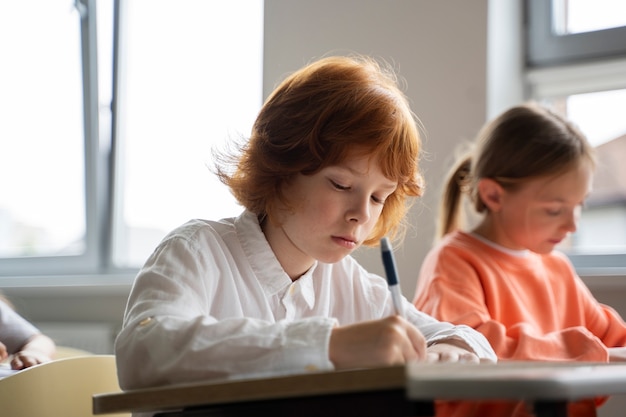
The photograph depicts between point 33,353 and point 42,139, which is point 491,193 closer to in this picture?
point 33,353

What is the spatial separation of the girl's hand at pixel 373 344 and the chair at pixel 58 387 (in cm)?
61

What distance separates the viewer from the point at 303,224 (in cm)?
135

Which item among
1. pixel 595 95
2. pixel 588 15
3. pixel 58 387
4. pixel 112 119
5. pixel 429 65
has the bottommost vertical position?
pixel 58 387

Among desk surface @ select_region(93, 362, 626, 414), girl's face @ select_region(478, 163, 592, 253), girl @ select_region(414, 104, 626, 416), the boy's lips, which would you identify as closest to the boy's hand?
the boy's lips

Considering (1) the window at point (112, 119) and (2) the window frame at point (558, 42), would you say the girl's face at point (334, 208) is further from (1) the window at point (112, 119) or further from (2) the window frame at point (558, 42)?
(1) the window at point (112, 119)

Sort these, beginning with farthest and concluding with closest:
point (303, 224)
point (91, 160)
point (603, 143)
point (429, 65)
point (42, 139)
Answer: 1. point (42, 139)
2. point (91, 160)
3. point (603, 143)
4. point (429, 65)
5. point (303, 224)

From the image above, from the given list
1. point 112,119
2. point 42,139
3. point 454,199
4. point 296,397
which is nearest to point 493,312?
point 454,199

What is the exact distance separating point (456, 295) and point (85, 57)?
2272 millimetres

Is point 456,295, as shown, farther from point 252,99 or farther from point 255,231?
point 252,99

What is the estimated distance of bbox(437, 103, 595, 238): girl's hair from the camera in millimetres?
1971

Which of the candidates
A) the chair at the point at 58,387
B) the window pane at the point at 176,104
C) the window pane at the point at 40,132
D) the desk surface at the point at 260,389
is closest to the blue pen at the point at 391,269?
the desk surface at the point at 260,389

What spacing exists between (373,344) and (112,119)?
2.82m

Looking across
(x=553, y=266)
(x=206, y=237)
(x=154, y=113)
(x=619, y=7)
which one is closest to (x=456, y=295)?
(x=553, y=266)

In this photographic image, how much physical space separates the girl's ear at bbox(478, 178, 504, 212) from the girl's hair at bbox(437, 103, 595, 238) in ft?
0.05
